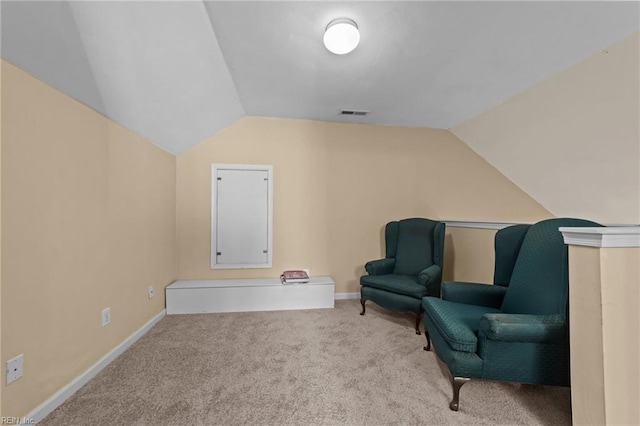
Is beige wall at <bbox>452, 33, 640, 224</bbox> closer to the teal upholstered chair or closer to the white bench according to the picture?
the teal upholstered chair

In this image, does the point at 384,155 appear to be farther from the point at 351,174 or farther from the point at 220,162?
the point at 220,162

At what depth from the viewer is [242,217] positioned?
335 cm

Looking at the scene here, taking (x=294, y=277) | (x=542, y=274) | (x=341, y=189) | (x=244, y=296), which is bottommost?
(x=244, y=296)

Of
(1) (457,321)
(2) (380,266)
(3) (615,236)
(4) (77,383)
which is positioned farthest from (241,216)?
(3) (615,236)

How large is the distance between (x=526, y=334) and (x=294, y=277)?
223 centimetres

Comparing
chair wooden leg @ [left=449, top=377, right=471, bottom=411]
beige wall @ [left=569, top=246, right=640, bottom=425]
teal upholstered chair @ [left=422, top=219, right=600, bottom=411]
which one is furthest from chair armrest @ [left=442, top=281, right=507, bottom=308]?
beige wall @ [left=569, top=246, right=640, bottom=425]

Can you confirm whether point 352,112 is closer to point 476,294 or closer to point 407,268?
point 407,268

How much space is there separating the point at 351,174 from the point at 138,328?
9.29 feet

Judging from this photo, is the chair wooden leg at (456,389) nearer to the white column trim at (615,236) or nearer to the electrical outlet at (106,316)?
the white column trim at (615,236)

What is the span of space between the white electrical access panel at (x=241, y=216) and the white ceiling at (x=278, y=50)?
76 centimetres

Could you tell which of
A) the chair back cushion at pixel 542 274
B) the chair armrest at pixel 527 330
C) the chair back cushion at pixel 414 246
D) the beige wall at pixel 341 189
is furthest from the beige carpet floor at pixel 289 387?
the beige wall at pixel 341 189

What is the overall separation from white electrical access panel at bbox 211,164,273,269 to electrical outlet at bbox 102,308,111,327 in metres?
1.36

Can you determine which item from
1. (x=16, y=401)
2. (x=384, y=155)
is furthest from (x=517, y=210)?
(x=16, y=401)

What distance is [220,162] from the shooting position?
10.8 feet
